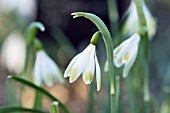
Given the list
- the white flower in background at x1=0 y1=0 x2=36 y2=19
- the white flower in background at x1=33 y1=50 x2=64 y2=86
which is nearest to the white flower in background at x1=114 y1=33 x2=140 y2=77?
the white flower in background at x1=33 y1=50 x2=64 y2=86

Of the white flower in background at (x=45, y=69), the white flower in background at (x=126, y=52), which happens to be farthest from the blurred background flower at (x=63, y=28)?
the white flower in background at (x=126, y=52)

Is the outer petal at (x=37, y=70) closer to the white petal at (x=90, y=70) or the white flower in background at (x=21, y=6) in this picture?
the white petal at (x=90, y=70)

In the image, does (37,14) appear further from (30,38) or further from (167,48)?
(30,38)

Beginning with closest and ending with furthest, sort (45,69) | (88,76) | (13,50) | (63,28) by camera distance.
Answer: (88,76)
(45,69)
(13,50)
(63,28)

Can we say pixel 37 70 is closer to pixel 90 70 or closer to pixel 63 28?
pixel 90 70

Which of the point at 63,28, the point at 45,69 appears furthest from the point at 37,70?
the point at 63,28

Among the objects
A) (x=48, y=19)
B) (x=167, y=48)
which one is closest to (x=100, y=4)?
(x=48, y=19)

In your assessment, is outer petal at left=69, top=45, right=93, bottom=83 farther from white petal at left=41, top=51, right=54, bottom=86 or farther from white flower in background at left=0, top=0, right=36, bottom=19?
white flower in background at left=0, top=0, right=36, bottom=19

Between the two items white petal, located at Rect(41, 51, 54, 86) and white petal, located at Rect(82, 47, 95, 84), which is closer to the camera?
white petal, located at Rect(82, 47, 95, 84)
